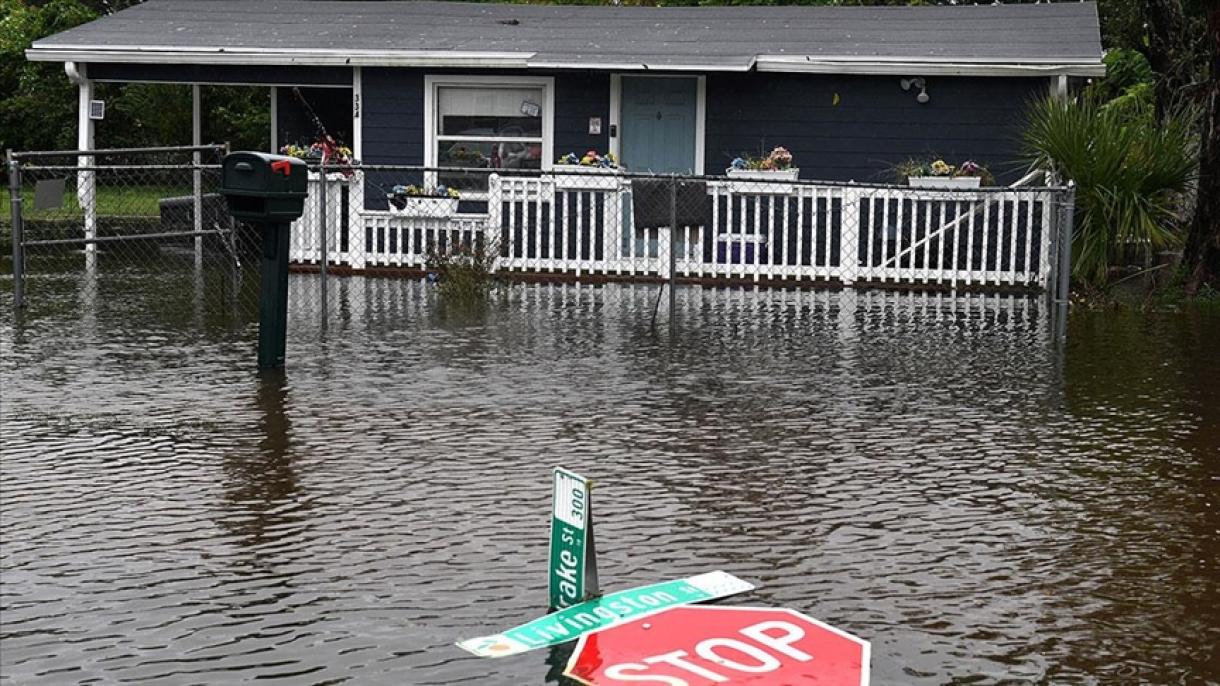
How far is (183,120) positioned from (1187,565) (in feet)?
94.1

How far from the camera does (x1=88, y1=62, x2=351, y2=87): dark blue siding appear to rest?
22.4 m

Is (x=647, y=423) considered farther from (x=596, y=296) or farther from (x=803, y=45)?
(x=803, y=45)

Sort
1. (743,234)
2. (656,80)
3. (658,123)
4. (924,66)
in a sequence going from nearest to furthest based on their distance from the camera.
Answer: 1. (743,234)
2. (924,66)
3. (656,80)
4. (658,123)

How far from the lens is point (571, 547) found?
20.2 ft

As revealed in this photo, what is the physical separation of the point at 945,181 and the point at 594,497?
1227 cm

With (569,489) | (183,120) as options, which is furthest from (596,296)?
(183,120)

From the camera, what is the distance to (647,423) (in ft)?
32.9

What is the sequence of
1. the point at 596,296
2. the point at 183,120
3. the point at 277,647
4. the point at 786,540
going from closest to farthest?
the point at 277,647 → the point at 786,540 → the point at 596,296 → the point at 183,120

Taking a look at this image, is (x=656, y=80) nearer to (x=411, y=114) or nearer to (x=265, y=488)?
(x=411, y=114)

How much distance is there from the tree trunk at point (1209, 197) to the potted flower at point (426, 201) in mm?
7731

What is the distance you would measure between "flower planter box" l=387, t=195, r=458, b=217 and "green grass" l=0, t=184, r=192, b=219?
18.3 ft

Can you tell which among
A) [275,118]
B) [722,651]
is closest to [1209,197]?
[722,651]

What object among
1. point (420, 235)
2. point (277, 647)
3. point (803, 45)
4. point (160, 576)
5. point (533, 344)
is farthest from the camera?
point (803, 45)

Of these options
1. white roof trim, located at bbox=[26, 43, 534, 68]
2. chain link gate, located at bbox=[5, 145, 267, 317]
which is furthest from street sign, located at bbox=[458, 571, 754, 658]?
white roof trim, located at bbox=[26, 43, 534, 68]
